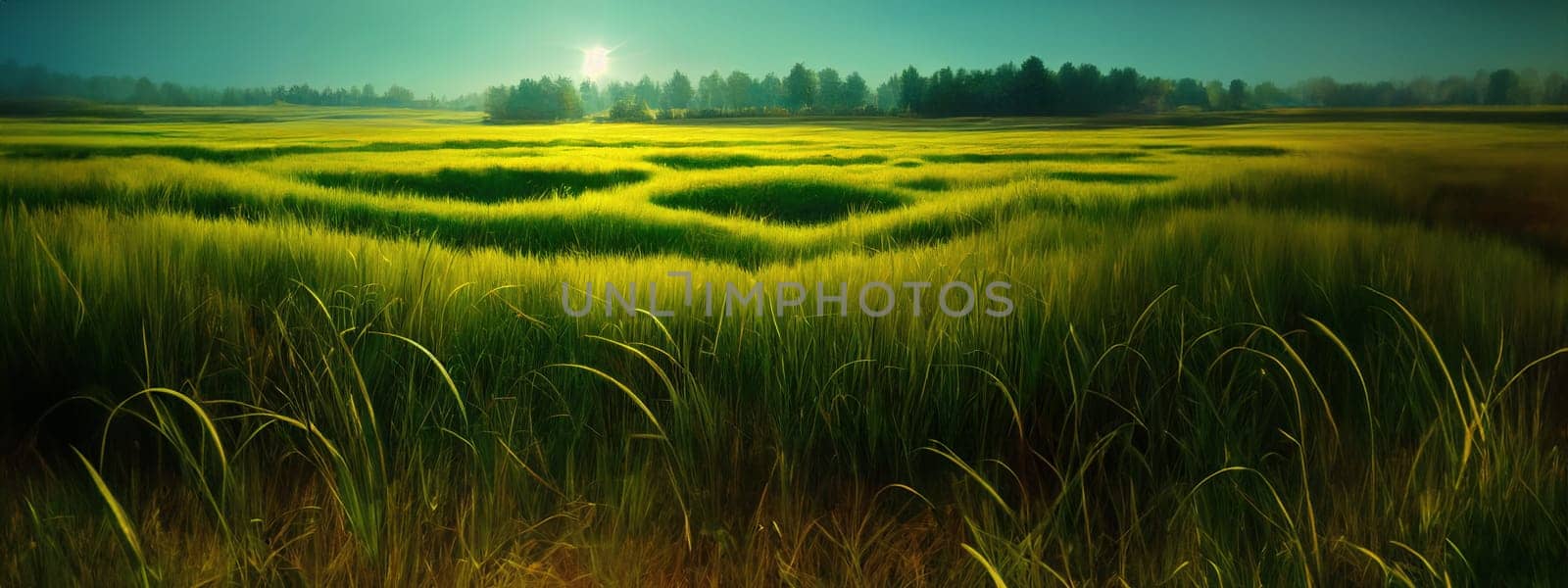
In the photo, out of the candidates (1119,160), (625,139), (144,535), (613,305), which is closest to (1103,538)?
(613,305)

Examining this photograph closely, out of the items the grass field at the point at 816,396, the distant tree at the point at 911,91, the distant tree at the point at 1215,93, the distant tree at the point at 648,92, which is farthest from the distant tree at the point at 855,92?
Result: the distant tree at the point at 1215,93

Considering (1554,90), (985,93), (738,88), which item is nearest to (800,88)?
(738,88)

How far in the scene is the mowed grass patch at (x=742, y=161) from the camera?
3.02m

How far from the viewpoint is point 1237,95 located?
246 cm

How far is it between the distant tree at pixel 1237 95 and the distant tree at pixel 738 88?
1584 millimetres

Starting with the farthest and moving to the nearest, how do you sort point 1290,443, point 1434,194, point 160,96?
point 160,96 < point 1434,194 < point 1290,443

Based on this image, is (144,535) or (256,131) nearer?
(144,535)

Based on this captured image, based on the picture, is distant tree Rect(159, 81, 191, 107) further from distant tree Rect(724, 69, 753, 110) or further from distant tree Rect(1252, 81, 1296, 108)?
distant tree Rect(1252, 81, 1296, 108)

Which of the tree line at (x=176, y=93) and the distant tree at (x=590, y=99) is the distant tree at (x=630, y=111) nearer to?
the distant tree at (x=590, y=99)

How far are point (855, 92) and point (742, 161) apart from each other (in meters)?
0.64

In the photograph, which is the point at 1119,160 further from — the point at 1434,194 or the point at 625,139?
the point at 625,139

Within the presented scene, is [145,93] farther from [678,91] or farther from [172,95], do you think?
[678,91]

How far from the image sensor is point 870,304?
5.17ft

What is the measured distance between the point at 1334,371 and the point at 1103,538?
82 cm
